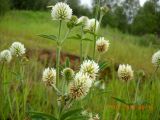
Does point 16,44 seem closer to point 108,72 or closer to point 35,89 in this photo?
point 35,89

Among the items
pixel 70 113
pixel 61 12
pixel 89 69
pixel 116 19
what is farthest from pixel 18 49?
pixel 116 19

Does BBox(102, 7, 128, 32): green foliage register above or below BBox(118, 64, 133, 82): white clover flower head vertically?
above

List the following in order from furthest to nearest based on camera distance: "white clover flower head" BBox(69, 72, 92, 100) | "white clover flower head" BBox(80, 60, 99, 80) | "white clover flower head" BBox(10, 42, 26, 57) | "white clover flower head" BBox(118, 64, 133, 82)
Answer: "white clover flower head" BBox(10, 42, 26, 57) < "white clover flower head" BBox(118, 64, 133, 82) < "white clover flower head" BBox(80, 60, 99, 80) < "white clover flower head" BBox(69, 72, 92, 100)

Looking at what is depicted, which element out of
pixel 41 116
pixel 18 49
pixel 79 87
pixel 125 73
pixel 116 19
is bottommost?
pixel 41 116

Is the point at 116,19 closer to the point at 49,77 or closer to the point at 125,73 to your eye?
the point at 125,73

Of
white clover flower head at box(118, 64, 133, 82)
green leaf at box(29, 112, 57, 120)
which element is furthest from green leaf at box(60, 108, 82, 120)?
white clover flower head at box(118, 64, 133, 82)

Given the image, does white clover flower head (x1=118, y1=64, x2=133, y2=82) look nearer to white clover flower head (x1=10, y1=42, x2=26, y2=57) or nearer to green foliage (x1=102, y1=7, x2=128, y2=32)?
white clover flower head (x1=10, y1=42, x2=26, y2=57)

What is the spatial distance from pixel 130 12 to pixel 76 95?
1732 inches

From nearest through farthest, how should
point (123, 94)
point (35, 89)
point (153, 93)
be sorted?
point (153, 93) → point (123, 94) → point (35, 89)

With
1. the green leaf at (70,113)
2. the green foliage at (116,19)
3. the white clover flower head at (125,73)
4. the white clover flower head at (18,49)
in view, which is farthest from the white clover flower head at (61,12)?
the green foliage at (116,19)

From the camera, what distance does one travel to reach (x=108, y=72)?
7.14 metres

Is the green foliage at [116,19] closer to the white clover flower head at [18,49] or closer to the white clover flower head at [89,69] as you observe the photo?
the white clover flower head at [18,49]

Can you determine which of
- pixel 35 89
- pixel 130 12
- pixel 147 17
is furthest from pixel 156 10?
pixel 35 89

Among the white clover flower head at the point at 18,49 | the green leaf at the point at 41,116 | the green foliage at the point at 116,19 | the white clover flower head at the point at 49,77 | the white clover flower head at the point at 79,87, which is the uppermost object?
the green foliage at the point at 116,19
